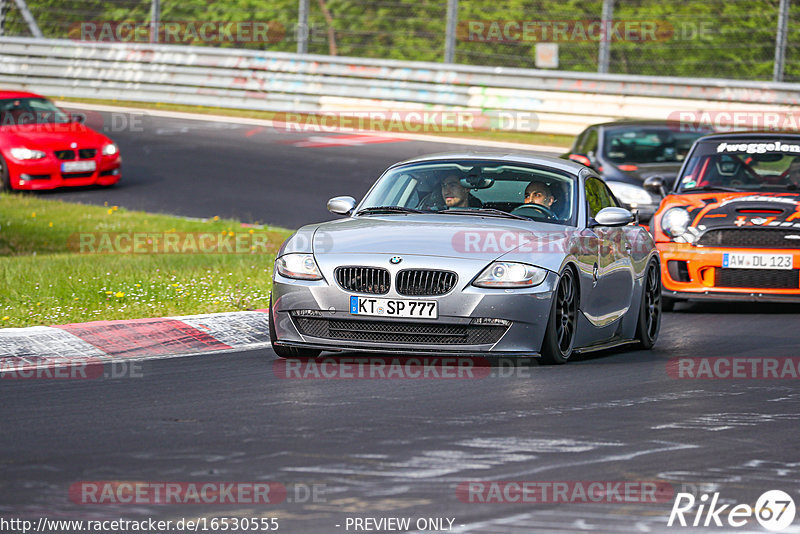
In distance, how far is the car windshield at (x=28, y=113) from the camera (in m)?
21.9

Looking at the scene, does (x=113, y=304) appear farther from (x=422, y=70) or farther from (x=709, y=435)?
(x=422, y=70)

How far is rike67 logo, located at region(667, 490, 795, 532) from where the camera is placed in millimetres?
5184

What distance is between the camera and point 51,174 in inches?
822

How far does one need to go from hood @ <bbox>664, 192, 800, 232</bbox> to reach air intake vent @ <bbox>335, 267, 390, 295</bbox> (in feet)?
16.7

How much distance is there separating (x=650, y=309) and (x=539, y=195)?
1.59 metres

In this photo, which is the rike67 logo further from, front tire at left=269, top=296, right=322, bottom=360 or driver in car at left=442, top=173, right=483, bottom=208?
driver in car at left=442, top=173, right=483, bottom=208
